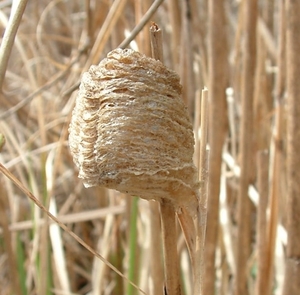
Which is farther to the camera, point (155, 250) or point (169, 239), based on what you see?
point (155, 250)

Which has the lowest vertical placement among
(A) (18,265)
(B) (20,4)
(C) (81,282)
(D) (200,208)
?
(C) (81,282)

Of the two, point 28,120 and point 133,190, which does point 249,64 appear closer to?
point 133,190

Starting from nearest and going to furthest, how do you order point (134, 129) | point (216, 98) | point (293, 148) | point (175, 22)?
point (134, 129) < point (293, 148) < point (216, 98) < point (175, 22)

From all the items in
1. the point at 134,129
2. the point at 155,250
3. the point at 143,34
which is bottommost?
the point at 155,250

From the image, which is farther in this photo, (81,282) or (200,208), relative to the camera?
(81,282)

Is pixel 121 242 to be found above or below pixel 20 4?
below

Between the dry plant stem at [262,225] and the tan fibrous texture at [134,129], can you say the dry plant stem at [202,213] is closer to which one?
the tan fibrous texture at [134,129]

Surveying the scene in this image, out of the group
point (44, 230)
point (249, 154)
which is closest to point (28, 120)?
point (44, 230)

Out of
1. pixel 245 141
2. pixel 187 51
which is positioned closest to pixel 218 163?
pixel 245 141

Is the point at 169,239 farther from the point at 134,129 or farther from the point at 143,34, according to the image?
the point at 143,34
